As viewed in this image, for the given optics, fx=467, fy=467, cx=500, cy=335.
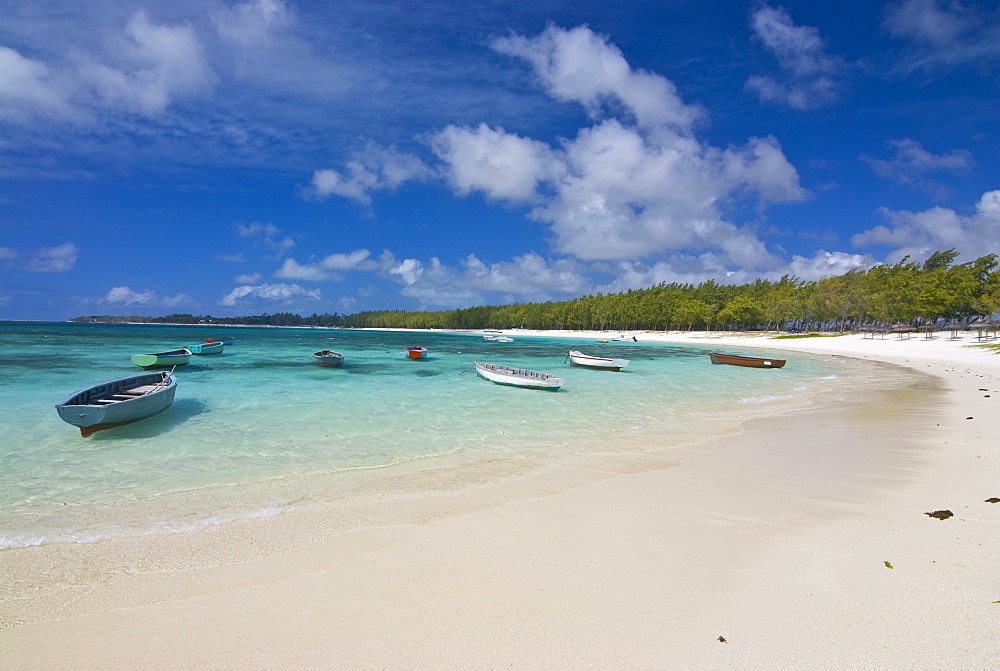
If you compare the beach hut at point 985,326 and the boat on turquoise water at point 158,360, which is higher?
the beach hut at point 985,326

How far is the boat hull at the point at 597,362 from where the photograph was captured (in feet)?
109

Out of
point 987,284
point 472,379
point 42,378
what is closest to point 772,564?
point 472,379

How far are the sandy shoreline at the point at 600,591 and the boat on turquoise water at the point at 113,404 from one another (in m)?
9.11

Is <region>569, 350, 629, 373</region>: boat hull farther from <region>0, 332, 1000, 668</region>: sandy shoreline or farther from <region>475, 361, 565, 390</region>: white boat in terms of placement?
<region>0, 332, 1000, 668</region>: sandy shoreline

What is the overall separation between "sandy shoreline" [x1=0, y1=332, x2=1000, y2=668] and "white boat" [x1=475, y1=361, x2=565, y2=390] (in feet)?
46.7

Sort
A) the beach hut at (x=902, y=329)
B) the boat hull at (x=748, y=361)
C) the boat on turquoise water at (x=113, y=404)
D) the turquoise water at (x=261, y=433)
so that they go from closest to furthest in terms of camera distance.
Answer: the turquoise water at (x=261, y=433) < the boat on turquoise water at (x=113, y=404) < the boat hull at (x=748, y=361) < the beach hut at (x=902, y=329)

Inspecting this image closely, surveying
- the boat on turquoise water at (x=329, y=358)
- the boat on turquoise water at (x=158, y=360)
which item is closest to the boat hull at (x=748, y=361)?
the boat on turquoise water at (x=329, y=358)

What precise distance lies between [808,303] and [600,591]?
103242 millimetres

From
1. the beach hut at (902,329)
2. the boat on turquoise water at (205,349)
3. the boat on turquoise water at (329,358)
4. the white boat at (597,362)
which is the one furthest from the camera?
the beach hut at (902,329)

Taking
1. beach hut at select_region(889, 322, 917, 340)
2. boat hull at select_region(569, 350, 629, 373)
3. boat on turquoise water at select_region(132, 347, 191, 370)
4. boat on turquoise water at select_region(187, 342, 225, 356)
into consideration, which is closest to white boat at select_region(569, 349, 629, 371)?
boat hull at select_region(569, 350, 629, 373)

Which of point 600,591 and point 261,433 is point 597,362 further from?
point 600,591

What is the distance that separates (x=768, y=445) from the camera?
1151cm

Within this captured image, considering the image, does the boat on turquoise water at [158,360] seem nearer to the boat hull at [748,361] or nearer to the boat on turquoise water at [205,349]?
the boat on turquoise water at [205,349]

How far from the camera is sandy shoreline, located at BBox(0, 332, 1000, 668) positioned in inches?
151
